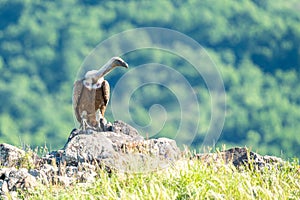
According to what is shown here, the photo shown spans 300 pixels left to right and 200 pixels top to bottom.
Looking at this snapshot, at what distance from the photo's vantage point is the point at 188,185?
29.1ft

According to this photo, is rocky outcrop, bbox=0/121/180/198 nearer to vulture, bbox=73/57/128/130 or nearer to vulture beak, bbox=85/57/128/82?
vulture, bbox=73/57/128/130

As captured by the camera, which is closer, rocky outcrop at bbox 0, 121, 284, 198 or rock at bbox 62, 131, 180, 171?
rocky outcrop at bbox 0, 121, 284, 198

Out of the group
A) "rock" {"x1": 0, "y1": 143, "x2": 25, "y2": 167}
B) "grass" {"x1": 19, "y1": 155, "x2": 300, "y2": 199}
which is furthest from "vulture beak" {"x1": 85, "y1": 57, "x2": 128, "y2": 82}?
"grass" {"x1": 19, "y1": 155, "x2": 300, "y2": 199}

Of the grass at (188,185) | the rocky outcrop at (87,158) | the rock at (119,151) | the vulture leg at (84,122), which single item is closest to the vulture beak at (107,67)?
the vulture leg at (84,122)

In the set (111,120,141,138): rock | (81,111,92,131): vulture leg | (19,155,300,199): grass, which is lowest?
(19,155,300,199): grass

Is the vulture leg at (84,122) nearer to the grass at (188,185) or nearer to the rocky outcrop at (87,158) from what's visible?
the rocky outcrop at (87,158)

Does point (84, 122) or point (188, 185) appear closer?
point (188, 185)

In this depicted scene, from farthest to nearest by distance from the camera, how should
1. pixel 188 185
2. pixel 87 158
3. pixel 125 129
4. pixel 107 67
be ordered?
1. pixel 107 67
2. pixel 125 129
3. pixel 87 158
4. pixel 188 185

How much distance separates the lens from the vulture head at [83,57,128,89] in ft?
39.8

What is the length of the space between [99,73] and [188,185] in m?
3.73

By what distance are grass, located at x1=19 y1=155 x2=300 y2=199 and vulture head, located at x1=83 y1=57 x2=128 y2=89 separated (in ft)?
7.82

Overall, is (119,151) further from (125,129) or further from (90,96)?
(90,96)

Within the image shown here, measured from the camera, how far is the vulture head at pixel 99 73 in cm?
1214

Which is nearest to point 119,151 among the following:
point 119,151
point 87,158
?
point 119,151
